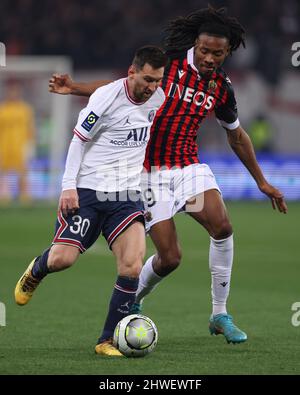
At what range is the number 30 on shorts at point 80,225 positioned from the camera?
6.86 m

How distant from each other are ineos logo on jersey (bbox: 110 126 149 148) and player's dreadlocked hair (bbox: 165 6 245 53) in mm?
1063

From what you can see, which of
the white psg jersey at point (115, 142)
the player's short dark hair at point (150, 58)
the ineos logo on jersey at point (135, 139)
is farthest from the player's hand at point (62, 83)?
the player's short dark hair at point (150, 58)

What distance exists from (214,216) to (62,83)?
4.66 ft

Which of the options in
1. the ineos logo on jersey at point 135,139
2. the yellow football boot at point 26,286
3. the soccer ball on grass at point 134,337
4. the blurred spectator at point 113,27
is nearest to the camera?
the soccer ball on grass at point 134,337

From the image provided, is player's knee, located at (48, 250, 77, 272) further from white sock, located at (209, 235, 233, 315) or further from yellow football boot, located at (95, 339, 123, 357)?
white sock, located at (209, 235, 233, 315)

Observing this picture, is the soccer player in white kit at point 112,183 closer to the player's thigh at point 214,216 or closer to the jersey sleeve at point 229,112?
the player's thigh at point 214,216

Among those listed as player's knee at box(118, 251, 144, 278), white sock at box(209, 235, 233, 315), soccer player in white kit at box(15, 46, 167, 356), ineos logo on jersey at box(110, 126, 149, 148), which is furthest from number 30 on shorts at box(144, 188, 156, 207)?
player's knee at box(118, 251, 144, 278)

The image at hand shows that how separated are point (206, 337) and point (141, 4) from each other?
778 inches

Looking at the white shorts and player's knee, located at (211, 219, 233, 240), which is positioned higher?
the white shorts

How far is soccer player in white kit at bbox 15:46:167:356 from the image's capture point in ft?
22.2

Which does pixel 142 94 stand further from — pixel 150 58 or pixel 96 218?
pixel 96 218

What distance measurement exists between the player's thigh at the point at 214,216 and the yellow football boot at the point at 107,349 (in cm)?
131
